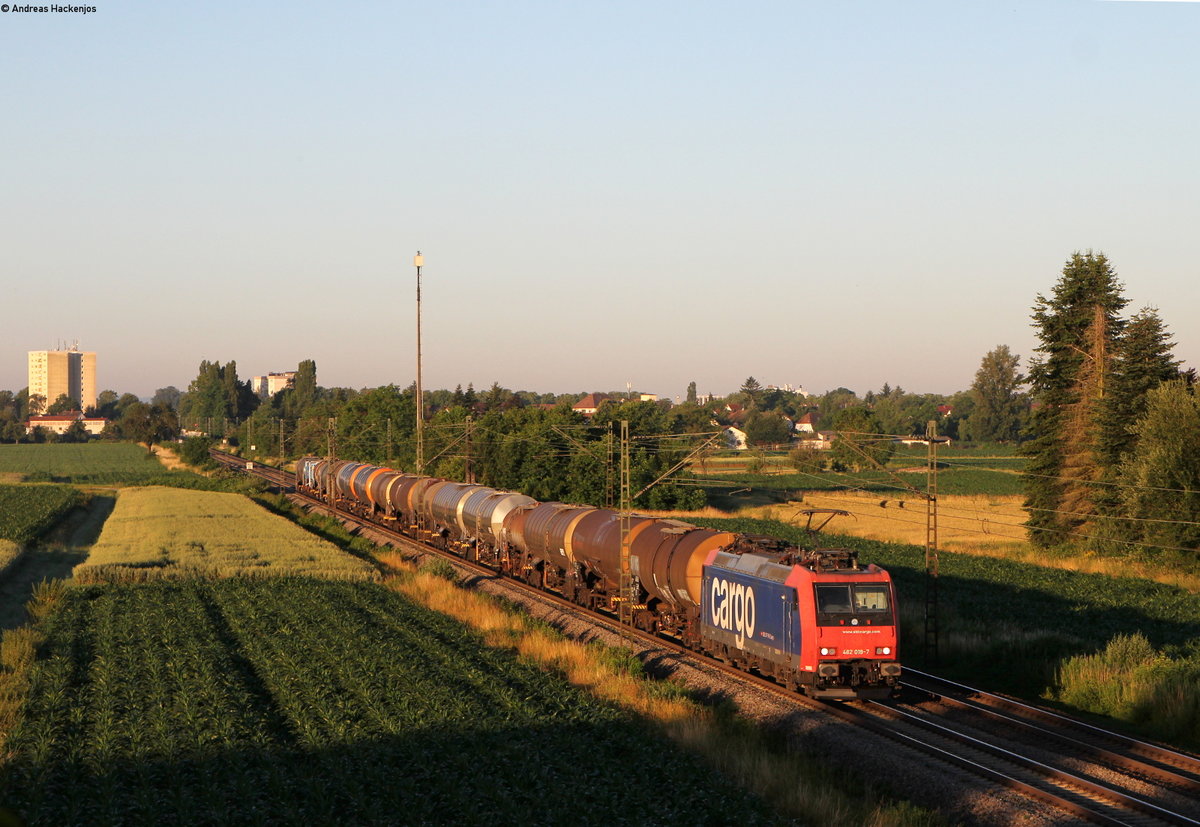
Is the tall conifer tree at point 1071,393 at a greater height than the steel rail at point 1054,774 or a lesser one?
greater

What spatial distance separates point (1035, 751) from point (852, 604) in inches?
188

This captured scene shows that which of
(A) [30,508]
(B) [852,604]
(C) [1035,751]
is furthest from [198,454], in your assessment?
(C) [1035,751]

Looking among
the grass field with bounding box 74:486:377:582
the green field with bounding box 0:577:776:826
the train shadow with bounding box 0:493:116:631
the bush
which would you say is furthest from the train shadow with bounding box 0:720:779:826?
the bush

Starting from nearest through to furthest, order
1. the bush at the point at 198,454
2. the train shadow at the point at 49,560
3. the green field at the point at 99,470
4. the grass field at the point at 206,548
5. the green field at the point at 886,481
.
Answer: the train shadow at the point at 49,560, the grass field at the point at 206,548, the green field at the point at 886,481, the green field at the point at 99,470, the bush at the point at 198,454

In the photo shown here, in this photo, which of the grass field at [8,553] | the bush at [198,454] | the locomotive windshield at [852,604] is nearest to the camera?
the locomotive windshield at [852,604]

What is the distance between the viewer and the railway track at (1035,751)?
1841cm

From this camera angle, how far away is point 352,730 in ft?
68.1

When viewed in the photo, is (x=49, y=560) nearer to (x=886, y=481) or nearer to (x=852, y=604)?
(x=852, y=604)

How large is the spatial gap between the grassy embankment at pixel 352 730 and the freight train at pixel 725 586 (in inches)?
108

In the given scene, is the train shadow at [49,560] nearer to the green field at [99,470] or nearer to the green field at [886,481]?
the green field at [99,470]

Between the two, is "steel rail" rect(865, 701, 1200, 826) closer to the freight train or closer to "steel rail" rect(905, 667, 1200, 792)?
"steel rail" rect(905, 667, 1200, 792)

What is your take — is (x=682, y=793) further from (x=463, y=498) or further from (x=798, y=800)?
(x=463, y=498)

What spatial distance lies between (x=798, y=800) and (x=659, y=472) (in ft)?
222

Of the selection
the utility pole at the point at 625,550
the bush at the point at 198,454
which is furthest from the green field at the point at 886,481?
the bush at the point at 198,454
